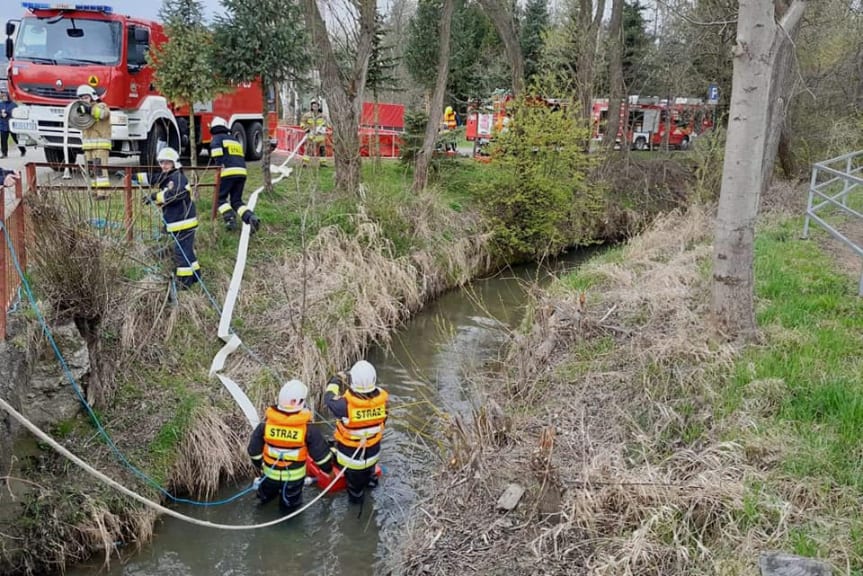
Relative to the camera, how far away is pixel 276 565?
18.2ft

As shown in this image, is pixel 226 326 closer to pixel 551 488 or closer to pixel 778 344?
pixel 551 488

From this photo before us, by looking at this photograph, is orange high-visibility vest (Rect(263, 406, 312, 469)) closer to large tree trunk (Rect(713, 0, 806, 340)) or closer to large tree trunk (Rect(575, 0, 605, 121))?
large tree trunk (Rect(713, 0, 806, 340))

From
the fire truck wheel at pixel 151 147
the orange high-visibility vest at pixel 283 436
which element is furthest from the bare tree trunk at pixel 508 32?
the orange high-visibility vest at pixel 283 436

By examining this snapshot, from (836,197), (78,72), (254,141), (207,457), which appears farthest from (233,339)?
(254,141)

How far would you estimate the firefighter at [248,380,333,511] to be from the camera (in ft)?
19.0

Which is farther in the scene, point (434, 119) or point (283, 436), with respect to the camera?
point (434, 119)

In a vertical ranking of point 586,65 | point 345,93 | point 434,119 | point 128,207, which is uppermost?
point 586,65

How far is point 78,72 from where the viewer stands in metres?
11.2

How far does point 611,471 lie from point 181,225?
5.43 meters

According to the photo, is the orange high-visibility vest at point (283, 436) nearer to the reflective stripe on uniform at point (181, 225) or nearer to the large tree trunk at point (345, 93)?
the reflective stripe on uniform at point (181, 225)

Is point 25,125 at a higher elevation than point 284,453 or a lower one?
higher

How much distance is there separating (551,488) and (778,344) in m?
2.61

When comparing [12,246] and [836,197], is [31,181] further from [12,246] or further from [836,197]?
[836,197]

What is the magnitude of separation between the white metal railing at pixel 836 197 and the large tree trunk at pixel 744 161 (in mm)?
1795
